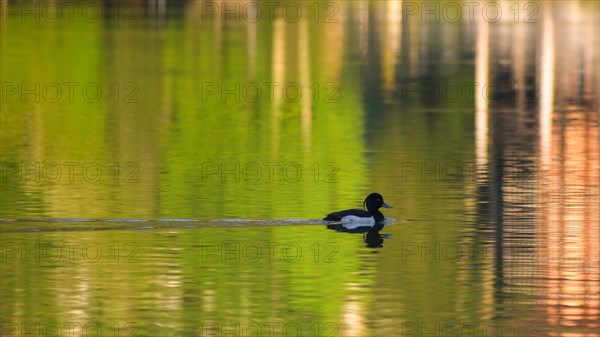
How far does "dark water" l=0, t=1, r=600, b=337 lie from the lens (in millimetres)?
19078

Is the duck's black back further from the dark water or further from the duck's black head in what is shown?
the dark water

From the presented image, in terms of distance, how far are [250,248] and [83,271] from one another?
2.63 m

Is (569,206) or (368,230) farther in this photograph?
(569,206)

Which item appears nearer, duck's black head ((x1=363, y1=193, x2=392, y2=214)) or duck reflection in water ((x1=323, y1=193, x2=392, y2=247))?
duck reflection in water ((x1=323, y1=193, x2=392, y2=247))

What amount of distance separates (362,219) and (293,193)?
12.5 ft

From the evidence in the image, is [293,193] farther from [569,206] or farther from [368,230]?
[569,206]

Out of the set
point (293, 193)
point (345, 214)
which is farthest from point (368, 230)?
point (293, 193)

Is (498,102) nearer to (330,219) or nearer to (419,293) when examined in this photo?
(330,219)

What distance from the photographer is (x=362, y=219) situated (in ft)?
82.3

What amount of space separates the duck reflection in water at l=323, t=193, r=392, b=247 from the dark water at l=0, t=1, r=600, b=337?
0.91 ft

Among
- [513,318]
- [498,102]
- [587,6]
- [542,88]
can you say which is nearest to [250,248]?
[513,318]

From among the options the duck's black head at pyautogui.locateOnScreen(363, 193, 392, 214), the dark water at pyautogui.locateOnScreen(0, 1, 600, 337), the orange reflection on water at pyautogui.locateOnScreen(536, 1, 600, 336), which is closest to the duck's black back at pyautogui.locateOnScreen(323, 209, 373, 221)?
the duck's black head at pyautogui.locateOnScreen(363, 193, 392, 214)

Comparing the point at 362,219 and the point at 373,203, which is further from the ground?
→ the point at 373,203

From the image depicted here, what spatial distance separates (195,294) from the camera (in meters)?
19.8
